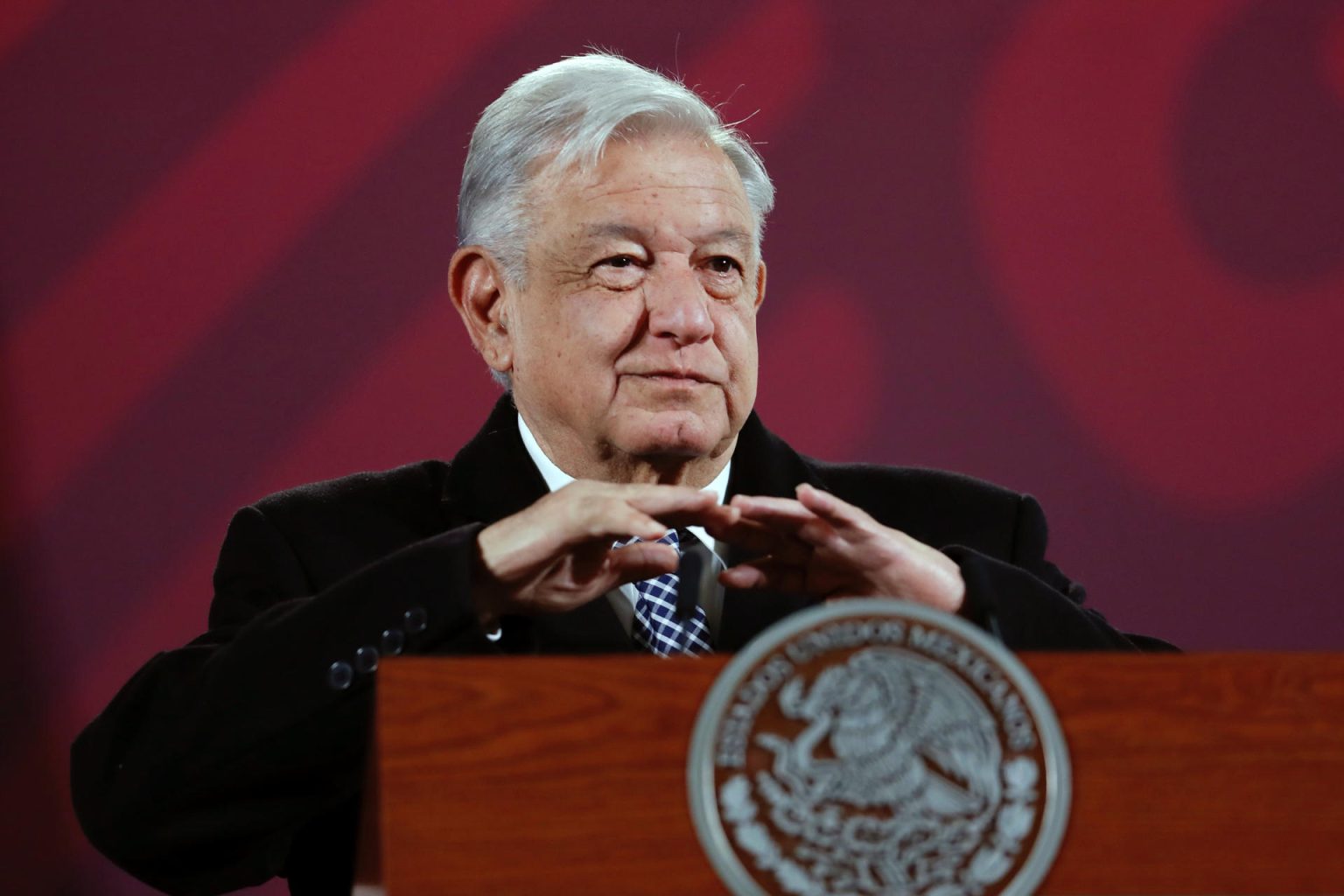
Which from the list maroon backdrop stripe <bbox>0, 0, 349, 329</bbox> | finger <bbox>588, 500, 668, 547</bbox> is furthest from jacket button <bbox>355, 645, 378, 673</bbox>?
maroon backdrop stripe <bbox>0, 0, 349, 329</bbox>

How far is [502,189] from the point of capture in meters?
1.90

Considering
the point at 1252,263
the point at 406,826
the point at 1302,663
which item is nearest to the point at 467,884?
the point at 406,826

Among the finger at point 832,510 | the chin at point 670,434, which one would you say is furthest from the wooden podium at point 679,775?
the chin at point 670,434

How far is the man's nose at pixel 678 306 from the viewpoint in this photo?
69.7 inches

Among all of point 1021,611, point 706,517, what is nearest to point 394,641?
point 706,517

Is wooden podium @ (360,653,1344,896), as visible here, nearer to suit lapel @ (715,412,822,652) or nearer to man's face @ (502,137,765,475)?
suit lapel @ (715,412,822,652)

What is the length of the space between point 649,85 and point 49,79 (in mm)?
905

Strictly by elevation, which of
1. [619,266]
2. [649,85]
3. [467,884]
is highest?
[649,85]

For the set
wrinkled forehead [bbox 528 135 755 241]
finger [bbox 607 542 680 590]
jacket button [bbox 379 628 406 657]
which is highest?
wrinkled forehead [bbox 528 135 755 241]

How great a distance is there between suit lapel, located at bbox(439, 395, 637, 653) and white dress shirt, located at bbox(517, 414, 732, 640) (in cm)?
1

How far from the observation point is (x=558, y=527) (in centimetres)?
131

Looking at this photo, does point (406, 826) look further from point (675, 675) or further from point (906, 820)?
point (906, 820)

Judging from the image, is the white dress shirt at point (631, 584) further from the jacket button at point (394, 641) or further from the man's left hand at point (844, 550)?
the jacket button at point (394, 641)

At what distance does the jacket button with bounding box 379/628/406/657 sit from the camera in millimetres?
1271
